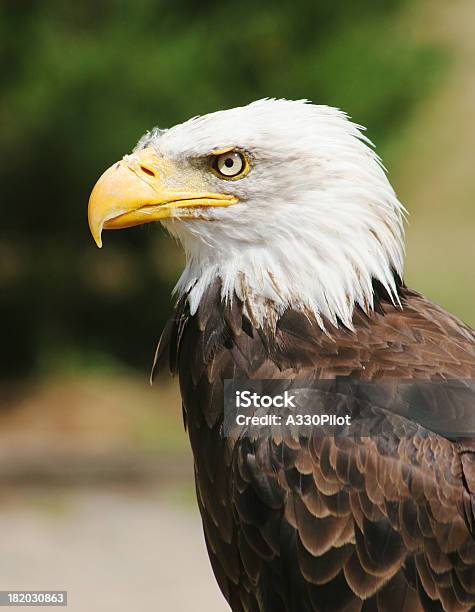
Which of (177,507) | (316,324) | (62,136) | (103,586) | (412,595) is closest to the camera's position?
(412,595)

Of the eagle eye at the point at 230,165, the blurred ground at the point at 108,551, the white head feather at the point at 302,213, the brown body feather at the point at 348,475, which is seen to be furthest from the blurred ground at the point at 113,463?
the eagle eye at the point at 230,165

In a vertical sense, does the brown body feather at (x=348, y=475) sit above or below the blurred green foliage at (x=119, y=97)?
below

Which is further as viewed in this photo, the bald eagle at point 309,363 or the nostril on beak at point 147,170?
the nostril on beak at point 147,170

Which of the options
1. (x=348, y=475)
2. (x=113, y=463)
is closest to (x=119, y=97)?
(x=113, y=463)

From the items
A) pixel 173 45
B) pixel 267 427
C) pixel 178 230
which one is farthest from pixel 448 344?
pixel 173 45

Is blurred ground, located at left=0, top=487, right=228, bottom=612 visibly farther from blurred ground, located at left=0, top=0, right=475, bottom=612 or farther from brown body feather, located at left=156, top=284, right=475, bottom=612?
brown body feather, located at left=156, top=284, right=475, bottom=612

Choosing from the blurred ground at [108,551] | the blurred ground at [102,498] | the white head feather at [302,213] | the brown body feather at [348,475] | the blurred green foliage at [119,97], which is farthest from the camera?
the blurred green foliage at [119,97]

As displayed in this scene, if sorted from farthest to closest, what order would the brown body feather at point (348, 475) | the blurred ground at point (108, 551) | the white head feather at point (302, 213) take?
the blurred ground at point (108, 551) < the white head feather at point (302, 213) < the brown body feather at point (348, 475)

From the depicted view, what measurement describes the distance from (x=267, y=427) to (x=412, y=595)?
1.98 feet

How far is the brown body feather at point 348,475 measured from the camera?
269 centimetres

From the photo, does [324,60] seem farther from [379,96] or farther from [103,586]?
[103,586]

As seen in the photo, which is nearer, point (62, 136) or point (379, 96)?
point (62, 136)

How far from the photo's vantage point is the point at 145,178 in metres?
3.08

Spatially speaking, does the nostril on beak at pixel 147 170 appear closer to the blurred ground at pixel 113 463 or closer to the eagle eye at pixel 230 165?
the eagle eye at pixel 230 165
